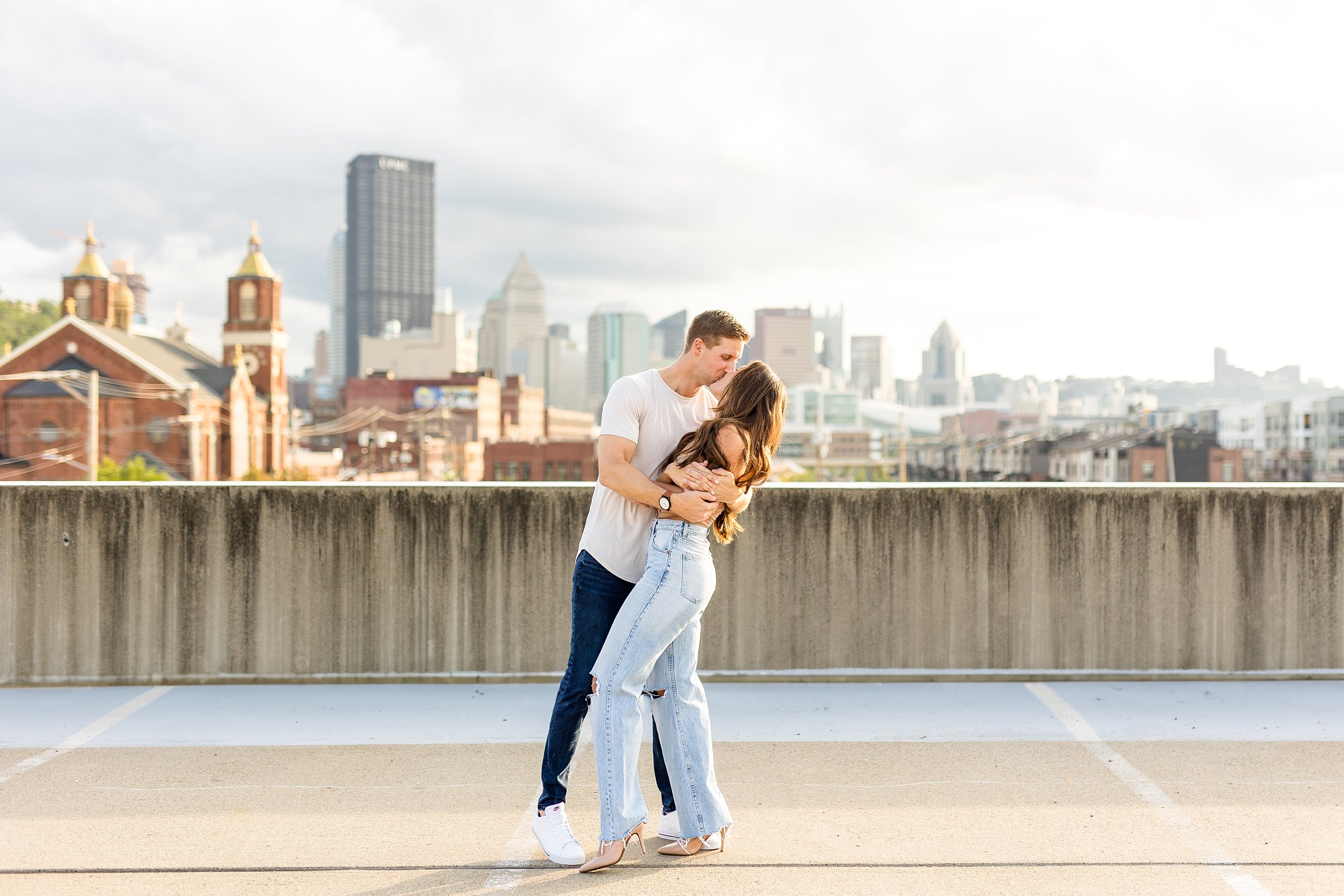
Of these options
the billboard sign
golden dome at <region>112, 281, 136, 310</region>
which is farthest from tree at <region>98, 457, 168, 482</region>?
the billboard sign

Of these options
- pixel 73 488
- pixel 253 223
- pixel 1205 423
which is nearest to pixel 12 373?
pixel 253 223

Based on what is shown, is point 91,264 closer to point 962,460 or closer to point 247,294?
point 247,294

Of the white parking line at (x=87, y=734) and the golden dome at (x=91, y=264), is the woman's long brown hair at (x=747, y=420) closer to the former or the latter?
the white parking line at (x=87, y=734)

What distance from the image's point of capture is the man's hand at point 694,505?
151 inches

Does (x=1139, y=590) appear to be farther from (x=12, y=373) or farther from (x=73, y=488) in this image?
(x=12, y=373)

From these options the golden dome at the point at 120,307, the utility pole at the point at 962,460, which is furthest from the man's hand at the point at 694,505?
the golden dome at the point at 120,307

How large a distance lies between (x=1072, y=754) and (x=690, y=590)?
98.9 inches

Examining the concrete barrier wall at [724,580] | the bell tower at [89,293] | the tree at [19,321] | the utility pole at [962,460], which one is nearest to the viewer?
the concrete barrier wall at [724,580]

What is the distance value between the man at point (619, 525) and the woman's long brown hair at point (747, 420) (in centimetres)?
13

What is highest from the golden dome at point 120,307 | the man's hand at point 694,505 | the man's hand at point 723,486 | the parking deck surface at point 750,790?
the golden dome at point 120,307

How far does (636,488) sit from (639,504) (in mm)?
202

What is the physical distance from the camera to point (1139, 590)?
6.83 meters

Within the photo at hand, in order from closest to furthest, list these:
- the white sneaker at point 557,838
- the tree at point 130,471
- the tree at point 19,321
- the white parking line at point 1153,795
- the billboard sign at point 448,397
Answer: the white parking line at point 1153,795
the white sneaker at point 557,838
the tree at point 130,471
the tree at point 19,321
the billboard sign at point 448,397

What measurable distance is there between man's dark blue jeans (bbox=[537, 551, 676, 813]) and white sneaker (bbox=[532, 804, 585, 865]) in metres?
0.04
